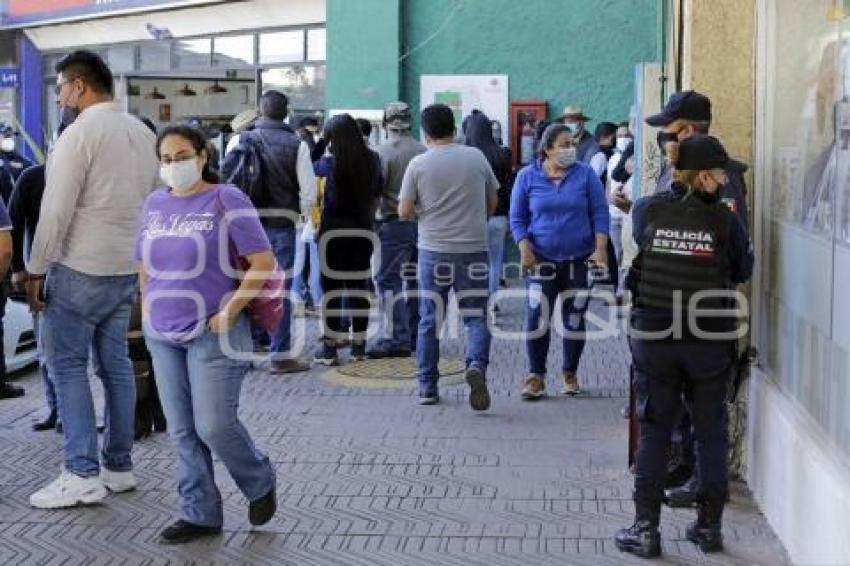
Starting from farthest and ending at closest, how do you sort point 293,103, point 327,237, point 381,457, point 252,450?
point 293,103, point 327,237, point 381,457, point 252,450

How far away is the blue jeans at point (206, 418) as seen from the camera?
586 cm

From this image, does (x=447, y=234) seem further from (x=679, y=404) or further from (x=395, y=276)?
(x=679, y=404)

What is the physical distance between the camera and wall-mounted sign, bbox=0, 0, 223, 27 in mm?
20672

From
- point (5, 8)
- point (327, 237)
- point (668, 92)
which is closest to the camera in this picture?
point (668, 92)

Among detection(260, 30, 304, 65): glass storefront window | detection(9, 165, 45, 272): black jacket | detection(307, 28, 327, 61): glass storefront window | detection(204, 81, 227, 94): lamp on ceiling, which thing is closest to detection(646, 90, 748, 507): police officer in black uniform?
detection(9, 165, 45, 272): black jacket

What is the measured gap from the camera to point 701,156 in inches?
225

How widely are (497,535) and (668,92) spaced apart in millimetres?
4794

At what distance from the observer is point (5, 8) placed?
80.0 ft

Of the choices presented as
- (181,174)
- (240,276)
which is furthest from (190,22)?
(240,276)

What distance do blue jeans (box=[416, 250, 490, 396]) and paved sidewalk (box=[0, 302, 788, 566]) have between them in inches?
15.3

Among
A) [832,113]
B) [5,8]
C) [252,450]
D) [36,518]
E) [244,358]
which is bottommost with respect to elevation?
[36,518]

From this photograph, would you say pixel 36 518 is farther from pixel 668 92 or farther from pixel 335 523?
pixel 668 92

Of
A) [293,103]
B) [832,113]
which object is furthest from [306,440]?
[293,103]

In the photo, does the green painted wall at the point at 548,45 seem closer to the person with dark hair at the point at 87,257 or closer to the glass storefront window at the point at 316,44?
the glass storefront window at the point at 316,44
